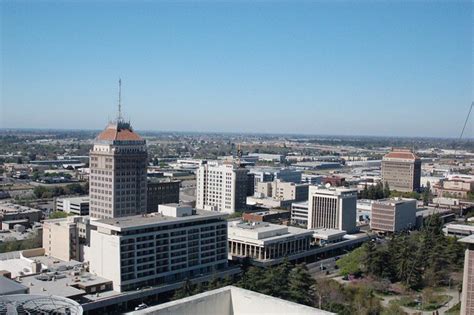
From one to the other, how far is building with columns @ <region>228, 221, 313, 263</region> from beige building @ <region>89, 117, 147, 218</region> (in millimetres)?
4017

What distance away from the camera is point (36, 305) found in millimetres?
6367

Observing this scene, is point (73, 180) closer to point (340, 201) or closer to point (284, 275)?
point (340, 201)

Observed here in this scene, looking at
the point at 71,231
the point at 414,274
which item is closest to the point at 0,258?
the point at 71,231

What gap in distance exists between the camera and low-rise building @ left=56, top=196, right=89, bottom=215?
95.6 feet

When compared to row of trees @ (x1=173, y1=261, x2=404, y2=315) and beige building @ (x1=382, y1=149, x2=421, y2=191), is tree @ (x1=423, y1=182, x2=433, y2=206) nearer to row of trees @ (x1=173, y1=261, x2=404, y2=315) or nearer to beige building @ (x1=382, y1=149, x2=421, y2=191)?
beige building @ (x1=382, y1=149, x2=421, y2=191)

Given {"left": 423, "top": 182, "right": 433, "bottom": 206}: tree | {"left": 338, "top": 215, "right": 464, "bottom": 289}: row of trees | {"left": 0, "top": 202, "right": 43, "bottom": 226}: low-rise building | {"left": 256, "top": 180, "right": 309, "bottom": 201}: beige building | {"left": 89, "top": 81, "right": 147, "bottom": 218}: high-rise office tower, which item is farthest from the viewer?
{"left": 423, "top": 182, "right": 433, "bottom": 206}: tree

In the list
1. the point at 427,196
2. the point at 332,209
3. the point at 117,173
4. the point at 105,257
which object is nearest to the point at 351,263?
the point at 332,209

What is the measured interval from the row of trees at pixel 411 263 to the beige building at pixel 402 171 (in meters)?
21.4

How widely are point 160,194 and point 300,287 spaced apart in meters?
14.9

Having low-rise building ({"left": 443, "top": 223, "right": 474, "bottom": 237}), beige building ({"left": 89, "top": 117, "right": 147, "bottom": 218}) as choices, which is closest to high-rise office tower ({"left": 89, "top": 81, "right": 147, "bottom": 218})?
beige building ({"left": 89, "top": 117, "right": 147, "bottom": 218})

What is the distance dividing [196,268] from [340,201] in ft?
32.7

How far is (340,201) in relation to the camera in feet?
84.9

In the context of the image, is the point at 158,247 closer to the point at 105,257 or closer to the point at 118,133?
the point at 105,257

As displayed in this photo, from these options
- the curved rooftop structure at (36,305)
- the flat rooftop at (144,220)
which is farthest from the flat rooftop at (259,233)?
the curved rooftop structure at (36,305)
